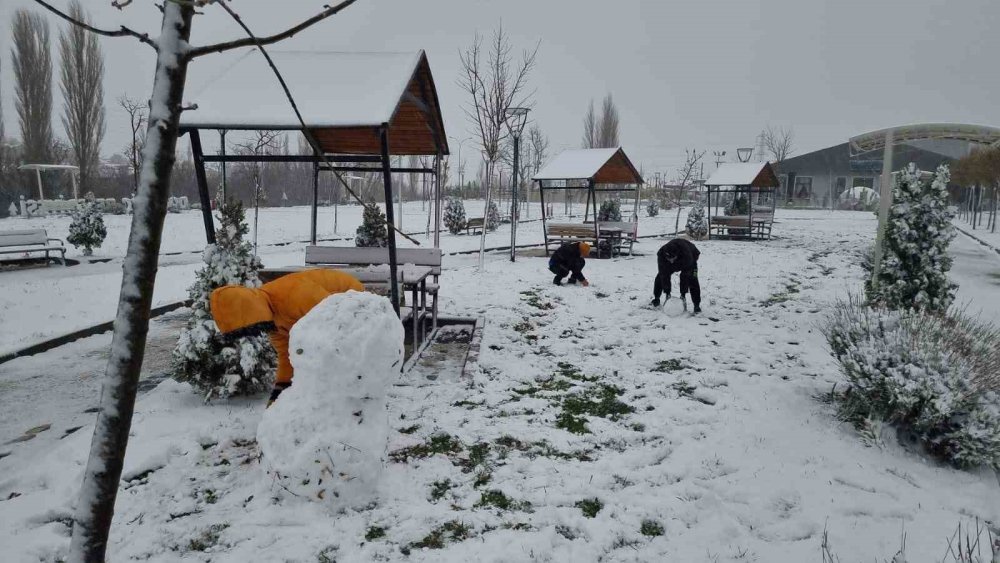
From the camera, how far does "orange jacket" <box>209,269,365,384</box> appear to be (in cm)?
352

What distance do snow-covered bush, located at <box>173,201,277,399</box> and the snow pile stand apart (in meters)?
1.54

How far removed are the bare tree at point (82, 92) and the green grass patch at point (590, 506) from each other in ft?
124

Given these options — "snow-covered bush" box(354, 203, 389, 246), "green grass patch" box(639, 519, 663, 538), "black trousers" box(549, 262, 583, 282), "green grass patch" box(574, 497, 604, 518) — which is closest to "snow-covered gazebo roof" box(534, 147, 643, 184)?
"black trousers" box(549, 262, 583, 282)

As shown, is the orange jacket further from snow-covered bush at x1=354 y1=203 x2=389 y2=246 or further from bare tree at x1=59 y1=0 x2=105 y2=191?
bare tree at x1=59 y1=0 x2=105 y2=191

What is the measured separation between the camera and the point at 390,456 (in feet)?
12.5

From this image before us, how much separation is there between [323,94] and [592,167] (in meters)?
10.7

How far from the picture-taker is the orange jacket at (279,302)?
3518 mm

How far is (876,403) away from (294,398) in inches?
173

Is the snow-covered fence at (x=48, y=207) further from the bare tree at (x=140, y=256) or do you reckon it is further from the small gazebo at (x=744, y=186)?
the bare tree at (x=140, y=256)

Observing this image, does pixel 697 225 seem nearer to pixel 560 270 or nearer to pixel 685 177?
pixel 685 177

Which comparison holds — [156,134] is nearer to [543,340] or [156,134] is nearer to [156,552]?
[156,552]

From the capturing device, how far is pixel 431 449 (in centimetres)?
397

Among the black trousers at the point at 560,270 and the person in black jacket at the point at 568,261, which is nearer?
the person in black jacket at the point at 568,261

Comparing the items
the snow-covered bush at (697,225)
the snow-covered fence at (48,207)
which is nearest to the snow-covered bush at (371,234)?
the snow-covered bush at (697,225)
